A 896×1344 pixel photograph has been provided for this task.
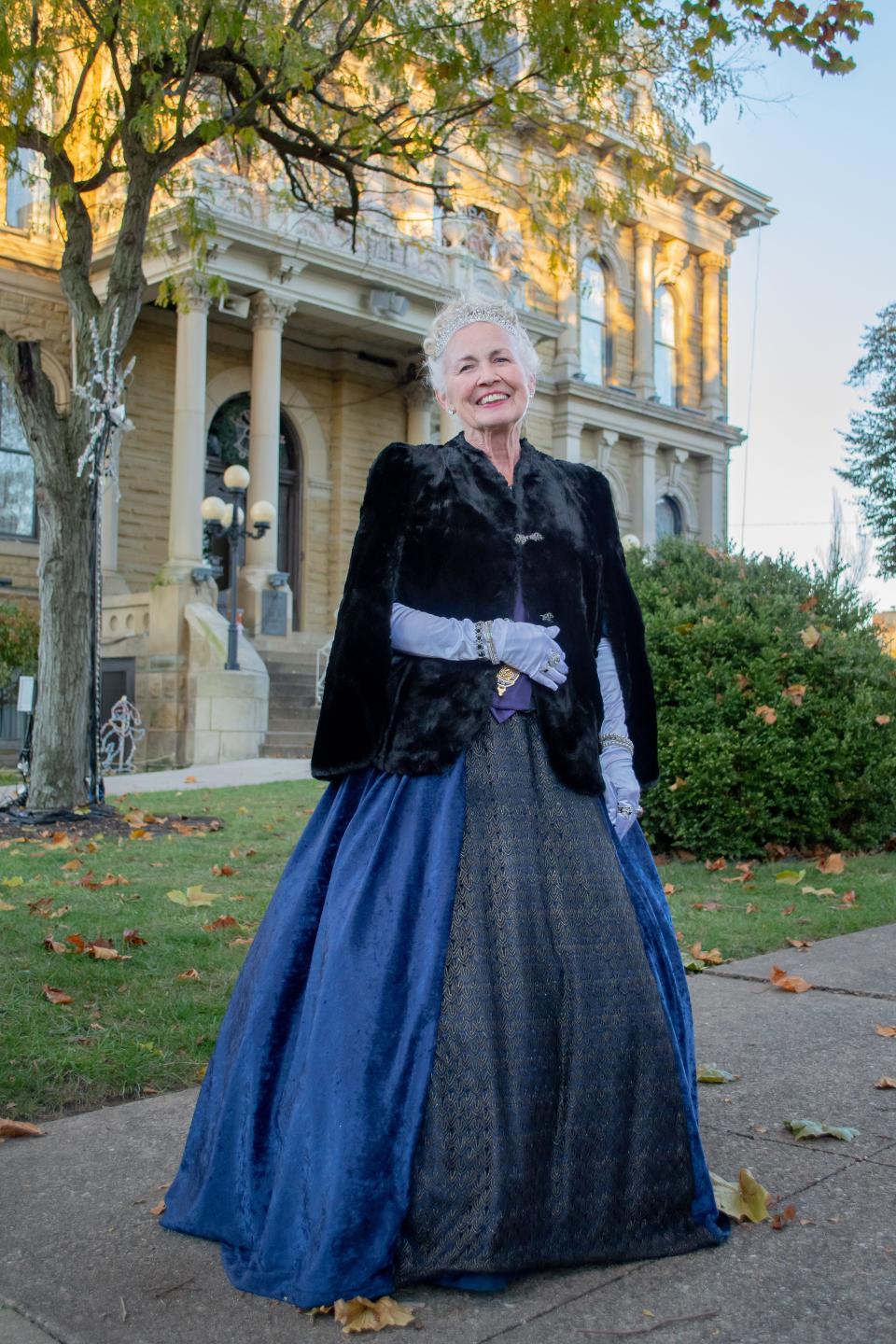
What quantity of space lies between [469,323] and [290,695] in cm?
1623

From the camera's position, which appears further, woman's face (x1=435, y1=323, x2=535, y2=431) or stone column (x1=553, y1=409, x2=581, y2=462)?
stone column (x1=553, y1=409, x2=581, y2=462)

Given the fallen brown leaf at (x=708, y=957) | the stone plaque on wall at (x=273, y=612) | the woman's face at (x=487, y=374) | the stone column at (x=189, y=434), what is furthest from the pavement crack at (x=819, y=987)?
the stone plaque on wall at (x=273, y=612)

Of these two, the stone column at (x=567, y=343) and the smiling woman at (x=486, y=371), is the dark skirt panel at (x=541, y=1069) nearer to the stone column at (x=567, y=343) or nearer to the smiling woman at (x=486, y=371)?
the smiling woman at (x=486, y=371)

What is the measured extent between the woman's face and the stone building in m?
12.3

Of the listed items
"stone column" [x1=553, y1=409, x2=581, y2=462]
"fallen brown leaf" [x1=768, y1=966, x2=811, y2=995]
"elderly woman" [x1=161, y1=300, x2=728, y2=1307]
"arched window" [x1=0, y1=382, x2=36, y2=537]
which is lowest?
"fallen brown leaf" [x1=768, y1=966, x2=811, y2=995]

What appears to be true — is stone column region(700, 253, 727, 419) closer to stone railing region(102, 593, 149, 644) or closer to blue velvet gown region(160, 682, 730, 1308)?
stone railing region(102, 593, 149, 644)

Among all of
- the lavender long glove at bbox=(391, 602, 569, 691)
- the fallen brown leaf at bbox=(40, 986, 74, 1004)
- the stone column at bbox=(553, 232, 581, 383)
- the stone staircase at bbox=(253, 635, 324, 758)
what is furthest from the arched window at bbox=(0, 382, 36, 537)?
the lavender long glove at bbox=(391, 602, 569, 691)

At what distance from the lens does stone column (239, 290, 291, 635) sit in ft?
66.5

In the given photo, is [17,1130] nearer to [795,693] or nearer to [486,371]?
[486,371]

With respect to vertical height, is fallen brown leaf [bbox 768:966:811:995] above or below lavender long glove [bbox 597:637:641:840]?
below

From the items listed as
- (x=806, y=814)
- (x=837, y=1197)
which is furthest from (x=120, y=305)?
(x=837, y=1197)

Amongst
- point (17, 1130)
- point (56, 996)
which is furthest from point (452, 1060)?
point (56, 996)

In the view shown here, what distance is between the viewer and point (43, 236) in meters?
20.9

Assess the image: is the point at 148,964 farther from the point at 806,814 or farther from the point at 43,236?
the point at 43,236
